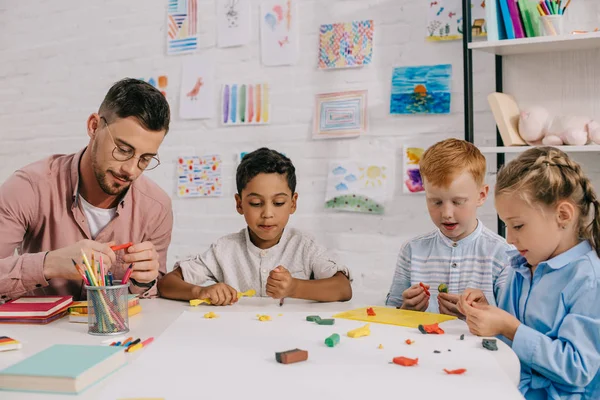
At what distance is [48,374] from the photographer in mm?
A: 949

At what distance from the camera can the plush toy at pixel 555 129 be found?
217cm

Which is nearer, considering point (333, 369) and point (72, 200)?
point (333, 369)

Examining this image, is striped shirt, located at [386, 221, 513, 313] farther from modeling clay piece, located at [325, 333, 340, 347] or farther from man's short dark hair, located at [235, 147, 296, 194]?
modeling clay piece, located at [325, 333, 340, 347]

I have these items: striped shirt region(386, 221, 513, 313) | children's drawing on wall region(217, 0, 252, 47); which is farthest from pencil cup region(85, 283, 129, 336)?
children's drawing on wall region(217, 0, 252, 47)

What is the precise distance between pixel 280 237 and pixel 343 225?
2.82ft

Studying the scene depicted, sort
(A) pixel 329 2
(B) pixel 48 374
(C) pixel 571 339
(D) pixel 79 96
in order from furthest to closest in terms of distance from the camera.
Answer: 1. (D) pixel 79 96
2. (A) pixel 329 2
3. (C) pixel 571 339
4. (B) pixel 48 374

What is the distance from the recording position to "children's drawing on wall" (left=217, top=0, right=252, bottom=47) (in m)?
2.90

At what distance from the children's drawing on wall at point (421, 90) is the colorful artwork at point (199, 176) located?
839mm

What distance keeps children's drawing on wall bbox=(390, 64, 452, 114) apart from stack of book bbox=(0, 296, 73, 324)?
1605mm

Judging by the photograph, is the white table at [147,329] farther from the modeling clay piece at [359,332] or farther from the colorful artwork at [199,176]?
the colorful artwork at [199,176]

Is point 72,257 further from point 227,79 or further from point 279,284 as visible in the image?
point 227,79

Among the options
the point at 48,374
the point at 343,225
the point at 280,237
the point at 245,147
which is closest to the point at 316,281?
the point at 280,237

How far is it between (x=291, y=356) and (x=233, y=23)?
7.08 feet

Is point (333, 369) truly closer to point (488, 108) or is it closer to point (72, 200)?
point (72, 200)
